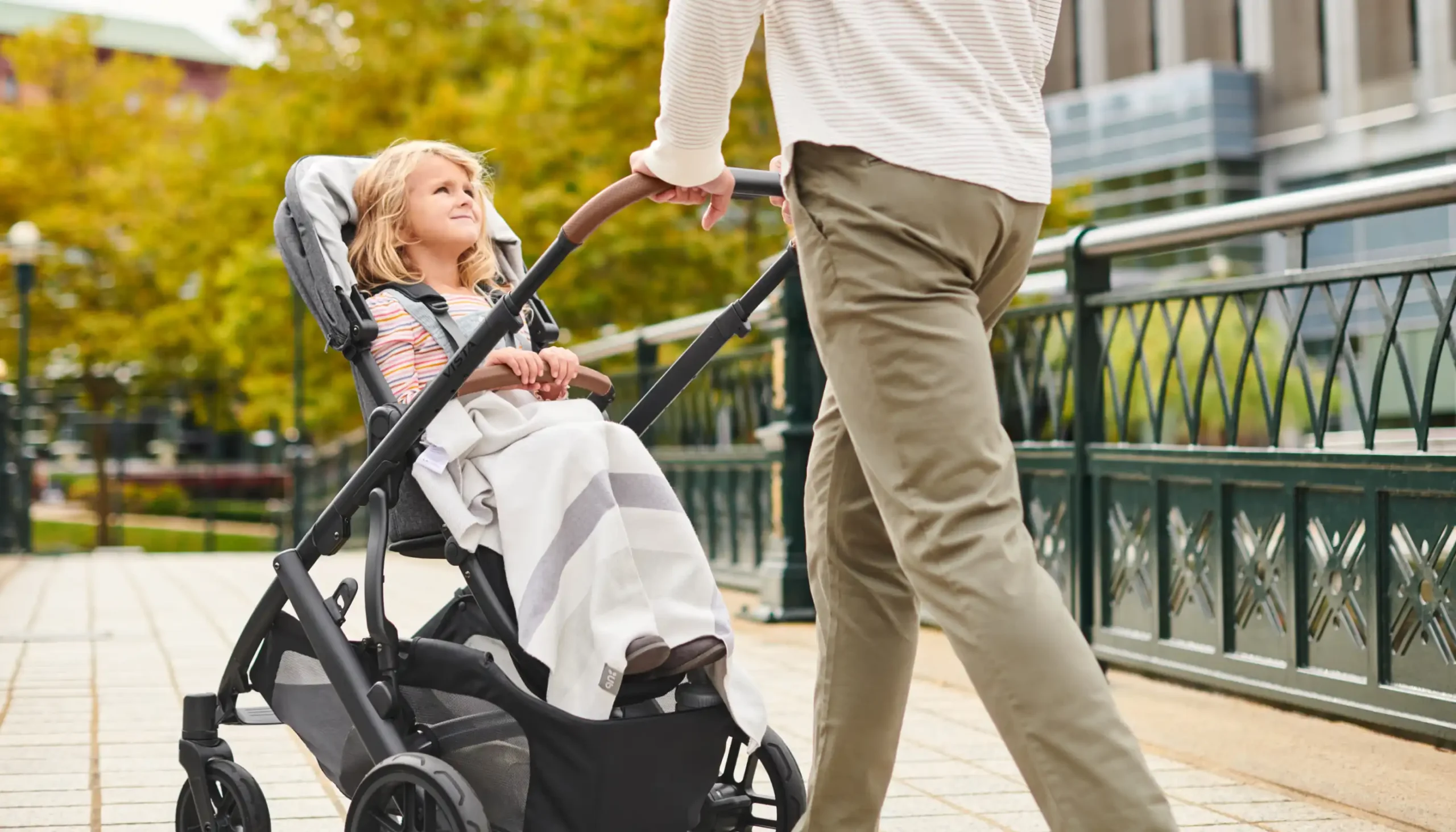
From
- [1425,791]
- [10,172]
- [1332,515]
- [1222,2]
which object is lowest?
[1425,791]

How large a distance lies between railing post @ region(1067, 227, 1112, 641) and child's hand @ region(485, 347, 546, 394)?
290 cm

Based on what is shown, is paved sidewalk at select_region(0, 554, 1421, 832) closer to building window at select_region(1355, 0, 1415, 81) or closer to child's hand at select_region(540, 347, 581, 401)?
child's hand at select_region(540, 347, 581, 401)

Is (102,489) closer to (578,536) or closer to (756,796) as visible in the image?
(756,796)

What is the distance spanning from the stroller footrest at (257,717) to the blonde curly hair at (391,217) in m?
0.88

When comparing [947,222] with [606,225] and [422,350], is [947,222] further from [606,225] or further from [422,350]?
[606,225]

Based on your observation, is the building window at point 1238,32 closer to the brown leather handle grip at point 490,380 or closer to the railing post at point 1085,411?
the railing post at point 1085,411

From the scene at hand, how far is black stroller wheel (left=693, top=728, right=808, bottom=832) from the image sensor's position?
2.85 metres

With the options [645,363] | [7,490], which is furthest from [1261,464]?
[7,490]

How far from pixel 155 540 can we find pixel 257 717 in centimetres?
2727

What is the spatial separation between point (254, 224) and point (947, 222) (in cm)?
2202

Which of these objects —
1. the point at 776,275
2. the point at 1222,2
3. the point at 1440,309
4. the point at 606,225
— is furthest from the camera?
the point at 1222,2

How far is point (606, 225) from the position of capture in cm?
1631

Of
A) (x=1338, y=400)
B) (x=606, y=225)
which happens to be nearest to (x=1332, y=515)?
(x=1338, y=400)

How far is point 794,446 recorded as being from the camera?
728 centimetres
